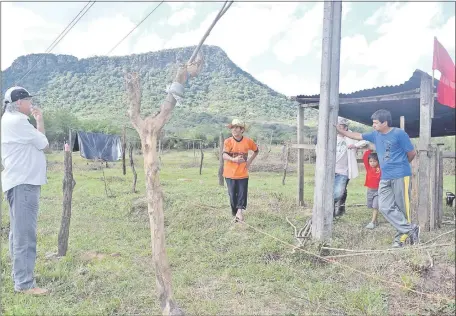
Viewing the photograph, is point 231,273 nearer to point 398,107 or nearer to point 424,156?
point 424,156

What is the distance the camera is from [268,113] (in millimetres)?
43781

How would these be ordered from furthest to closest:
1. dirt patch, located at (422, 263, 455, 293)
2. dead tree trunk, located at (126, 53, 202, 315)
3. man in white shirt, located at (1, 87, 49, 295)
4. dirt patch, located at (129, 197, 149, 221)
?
1. dirt patch, located at (129, 197, 149, 221)
2. dirt patch, located at (422, 263, 455, 293)
3. man in white shirt, located at (1, 87, 49, 295)
4. dead tree trunk, located at (126, 53, 202, 315)

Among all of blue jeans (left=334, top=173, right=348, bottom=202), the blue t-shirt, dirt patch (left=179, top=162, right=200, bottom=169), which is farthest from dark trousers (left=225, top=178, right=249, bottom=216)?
dirt patch (left=179, top=162, right=200, bottom=169)

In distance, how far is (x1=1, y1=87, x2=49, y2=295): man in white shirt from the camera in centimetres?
332

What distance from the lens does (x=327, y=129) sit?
4723mm

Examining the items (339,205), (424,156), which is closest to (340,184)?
(339,205)

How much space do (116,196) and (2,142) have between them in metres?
7.20

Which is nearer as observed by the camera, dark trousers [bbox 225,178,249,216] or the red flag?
the red flag

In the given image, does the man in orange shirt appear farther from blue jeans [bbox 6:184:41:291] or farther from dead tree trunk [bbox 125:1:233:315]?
blue jeans [bbox 6:184:41:291]

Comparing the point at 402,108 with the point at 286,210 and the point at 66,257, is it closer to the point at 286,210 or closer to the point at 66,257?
the point at 286,210

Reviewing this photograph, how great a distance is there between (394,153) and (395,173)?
236 millimetres

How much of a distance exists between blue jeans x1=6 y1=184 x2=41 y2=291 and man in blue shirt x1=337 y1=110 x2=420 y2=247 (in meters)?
3.69

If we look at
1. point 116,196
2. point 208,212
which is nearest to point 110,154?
point 116,196

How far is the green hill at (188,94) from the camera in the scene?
2376cm
